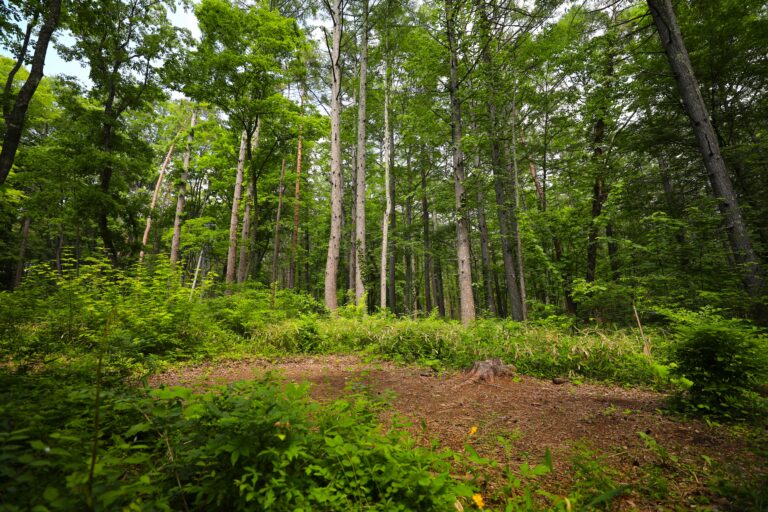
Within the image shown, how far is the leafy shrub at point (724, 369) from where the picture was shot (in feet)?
10.1

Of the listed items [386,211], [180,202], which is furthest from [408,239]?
[180,202]

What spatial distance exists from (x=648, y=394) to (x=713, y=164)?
4.82 meters

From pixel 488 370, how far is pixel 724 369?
2573 mm

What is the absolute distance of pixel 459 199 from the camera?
832cm

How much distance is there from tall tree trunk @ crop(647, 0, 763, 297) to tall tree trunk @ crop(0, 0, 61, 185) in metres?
11.6

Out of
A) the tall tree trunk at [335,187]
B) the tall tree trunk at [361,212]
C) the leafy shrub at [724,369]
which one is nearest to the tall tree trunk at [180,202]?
the tall tree trunk at [335,187]

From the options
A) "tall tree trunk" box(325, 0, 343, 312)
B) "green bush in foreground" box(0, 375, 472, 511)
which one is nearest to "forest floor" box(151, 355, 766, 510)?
"green bush in foreground" box(0, 375, 472, 511)

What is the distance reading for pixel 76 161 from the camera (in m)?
8.95

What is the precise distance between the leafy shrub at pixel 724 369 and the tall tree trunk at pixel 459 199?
183 inches

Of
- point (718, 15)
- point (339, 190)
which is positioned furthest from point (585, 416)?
point (718, 15)

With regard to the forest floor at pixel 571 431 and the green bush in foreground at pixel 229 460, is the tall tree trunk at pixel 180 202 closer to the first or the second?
the forest floor at pixel 571 431

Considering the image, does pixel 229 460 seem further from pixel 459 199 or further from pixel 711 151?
pixel 711 151

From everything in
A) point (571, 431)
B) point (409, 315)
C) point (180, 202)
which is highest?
point (180, 202)

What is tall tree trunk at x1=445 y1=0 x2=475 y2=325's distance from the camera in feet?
26.7
